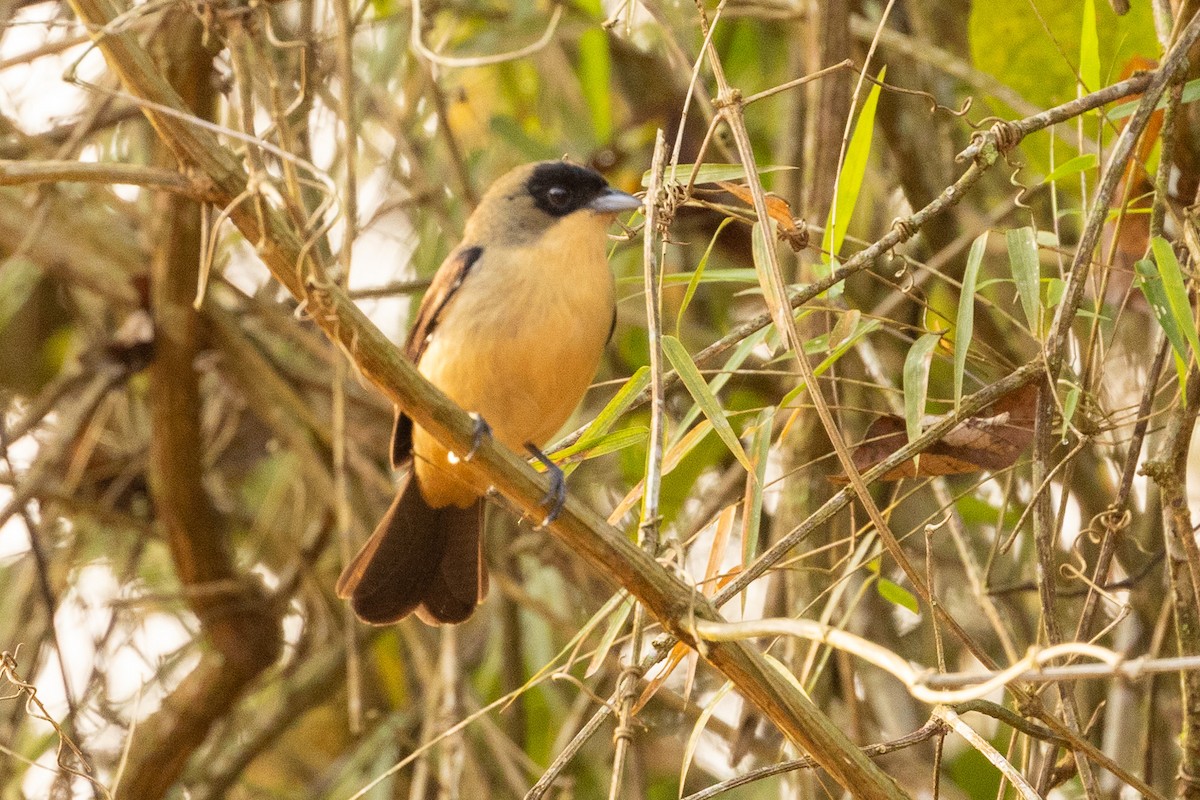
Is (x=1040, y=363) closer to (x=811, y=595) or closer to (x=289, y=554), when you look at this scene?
(x=811, y=595)

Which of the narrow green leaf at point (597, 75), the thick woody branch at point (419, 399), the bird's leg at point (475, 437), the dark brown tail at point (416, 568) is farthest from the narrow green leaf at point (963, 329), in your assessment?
the narrow green leaf at point (597, 75)

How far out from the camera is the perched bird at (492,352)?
271 cm

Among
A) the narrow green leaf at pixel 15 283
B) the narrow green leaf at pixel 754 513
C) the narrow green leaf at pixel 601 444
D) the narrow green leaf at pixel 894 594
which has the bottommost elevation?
the narrow green leaf at pixel 894 594

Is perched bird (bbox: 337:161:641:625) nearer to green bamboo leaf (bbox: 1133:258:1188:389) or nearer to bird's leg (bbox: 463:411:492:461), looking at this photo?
bird's leg (bbox: 463:411:492:461)

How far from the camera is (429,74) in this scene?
3273 mm

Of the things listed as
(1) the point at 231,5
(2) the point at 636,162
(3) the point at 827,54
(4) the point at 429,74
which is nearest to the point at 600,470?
(2) the point at 636,162

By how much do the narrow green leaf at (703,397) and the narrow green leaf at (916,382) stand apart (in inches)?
8.9

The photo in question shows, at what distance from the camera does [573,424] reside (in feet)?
13.6

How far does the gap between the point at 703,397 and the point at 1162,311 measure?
66cm

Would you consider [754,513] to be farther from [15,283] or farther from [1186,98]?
[15,283]

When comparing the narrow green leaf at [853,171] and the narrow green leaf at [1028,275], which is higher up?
the narrow green leaf at [853,171]

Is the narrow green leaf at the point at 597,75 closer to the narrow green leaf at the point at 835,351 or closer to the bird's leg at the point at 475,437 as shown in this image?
the narrow green leaf at the point at 835,351

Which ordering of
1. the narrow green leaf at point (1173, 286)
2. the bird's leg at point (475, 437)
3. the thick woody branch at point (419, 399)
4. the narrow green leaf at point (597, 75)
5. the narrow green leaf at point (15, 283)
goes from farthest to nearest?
the narrow green leaf at point (597, 75) → the narrow green leaf at point (15, 283) → the narrow green leaf at point (1173, 286) → the bird's leg at point (475, 437) → the thick woody branch at point (419, 399)

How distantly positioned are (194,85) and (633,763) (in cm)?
192
